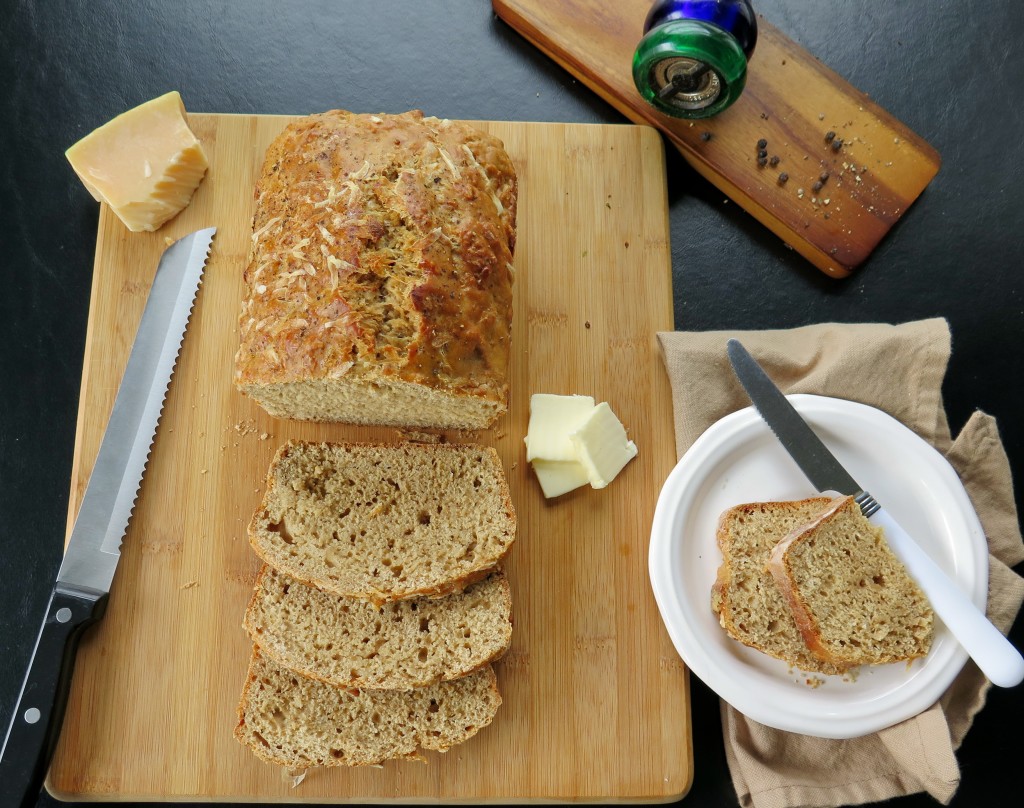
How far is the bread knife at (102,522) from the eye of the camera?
2.83m

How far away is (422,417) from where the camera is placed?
122 inches

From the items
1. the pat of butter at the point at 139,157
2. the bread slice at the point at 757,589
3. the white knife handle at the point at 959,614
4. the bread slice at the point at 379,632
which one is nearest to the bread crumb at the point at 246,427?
the bread slice at the point at 379,632

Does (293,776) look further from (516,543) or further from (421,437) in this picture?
(421,437)

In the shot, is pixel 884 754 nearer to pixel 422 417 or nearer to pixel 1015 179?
pixel 422 417

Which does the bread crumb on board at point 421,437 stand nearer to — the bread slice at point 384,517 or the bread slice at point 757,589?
the bread slice at point 384,517

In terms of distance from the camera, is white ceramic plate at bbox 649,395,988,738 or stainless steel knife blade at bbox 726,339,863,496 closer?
white ceramic plate at bbox 649,395,988,738

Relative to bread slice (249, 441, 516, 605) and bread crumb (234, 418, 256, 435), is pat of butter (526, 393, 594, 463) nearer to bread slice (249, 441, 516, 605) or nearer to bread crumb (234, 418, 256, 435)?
bread slice (249, 441, 516, 605)

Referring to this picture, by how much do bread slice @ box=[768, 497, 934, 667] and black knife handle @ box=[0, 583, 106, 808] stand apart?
2.54 meters

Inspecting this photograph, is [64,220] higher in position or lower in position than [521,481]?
higher

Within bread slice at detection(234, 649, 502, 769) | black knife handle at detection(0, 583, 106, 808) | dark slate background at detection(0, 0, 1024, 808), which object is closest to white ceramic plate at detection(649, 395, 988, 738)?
dark slate background at detection(0, 0, 1024, 808)

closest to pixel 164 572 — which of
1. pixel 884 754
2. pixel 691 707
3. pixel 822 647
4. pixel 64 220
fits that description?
pixel 64 220

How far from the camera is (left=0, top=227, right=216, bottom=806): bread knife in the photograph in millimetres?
2834

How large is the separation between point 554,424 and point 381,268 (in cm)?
95

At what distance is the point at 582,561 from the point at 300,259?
154 centimetres
